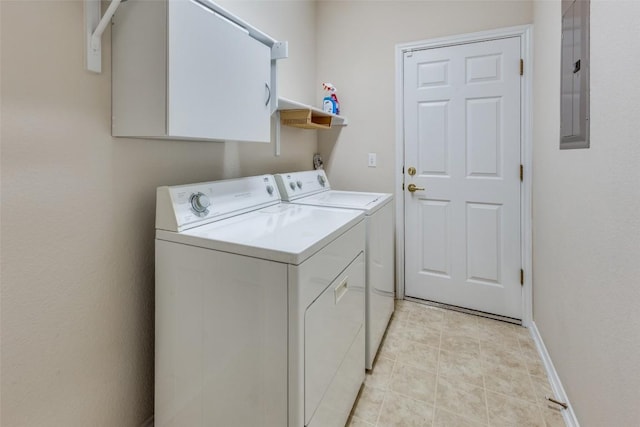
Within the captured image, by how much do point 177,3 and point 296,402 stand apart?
1302 mm

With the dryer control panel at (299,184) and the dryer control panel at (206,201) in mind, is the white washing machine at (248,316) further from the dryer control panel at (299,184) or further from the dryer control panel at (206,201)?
the dryer control panel at (299,184)

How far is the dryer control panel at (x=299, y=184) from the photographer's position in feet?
6.35

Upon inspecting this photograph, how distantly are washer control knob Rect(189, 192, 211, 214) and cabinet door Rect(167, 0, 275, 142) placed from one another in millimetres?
241

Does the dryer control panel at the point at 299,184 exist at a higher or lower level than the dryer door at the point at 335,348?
higher

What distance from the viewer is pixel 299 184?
2111 millimetres

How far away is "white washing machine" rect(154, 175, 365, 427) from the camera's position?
0.97m

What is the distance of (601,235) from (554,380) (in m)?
0.96

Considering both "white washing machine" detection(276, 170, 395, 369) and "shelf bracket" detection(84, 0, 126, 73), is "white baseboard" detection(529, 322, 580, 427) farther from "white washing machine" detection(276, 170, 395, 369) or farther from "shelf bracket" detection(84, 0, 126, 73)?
"shelf bracket" detection(84, 0, 126, 73)

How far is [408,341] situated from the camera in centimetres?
211

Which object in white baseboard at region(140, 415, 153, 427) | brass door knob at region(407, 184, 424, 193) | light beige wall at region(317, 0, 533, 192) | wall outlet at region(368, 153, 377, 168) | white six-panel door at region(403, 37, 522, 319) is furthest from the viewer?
wall outlet at region(368, 153, 377, 168)

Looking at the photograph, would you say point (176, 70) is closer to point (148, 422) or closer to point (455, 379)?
point (148, 422)

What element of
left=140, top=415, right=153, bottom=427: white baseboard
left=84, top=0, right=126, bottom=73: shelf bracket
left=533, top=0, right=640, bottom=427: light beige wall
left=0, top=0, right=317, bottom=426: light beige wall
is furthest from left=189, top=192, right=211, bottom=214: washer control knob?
left=533, top=0, right=640, bottom=427: light beige wall

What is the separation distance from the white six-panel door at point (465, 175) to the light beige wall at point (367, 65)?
0.51 ft

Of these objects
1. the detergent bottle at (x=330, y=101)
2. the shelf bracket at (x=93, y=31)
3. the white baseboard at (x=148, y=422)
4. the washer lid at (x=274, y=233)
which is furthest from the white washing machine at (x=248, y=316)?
the detergent bottle at (x=330, y=101)
